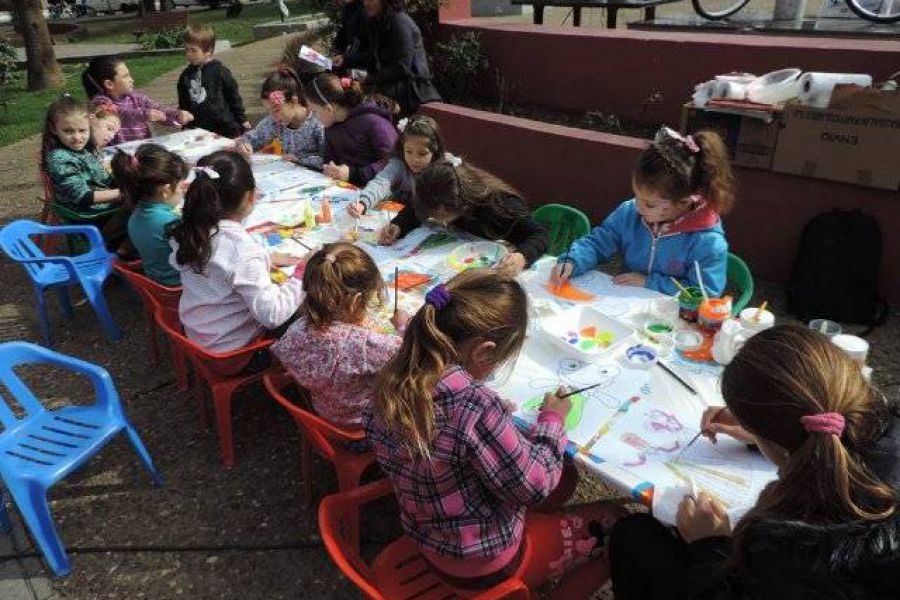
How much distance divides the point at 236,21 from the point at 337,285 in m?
21.5

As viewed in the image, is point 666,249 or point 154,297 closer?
point 666,249

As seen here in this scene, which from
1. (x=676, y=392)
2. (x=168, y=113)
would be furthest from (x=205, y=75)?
(x=676, y=392)

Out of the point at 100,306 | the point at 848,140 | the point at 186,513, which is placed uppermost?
the point at 848,140

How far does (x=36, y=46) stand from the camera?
11.7m

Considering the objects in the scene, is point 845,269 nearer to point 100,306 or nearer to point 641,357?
point 641,357

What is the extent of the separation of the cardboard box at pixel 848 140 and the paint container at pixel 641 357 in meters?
2.41

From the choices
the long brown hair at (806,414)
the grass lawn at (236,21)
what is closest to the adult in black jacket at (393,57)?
the long brown hair at (806,414)

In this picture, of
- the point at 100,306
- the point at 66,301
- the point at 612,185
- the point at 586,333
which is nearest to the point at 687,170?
the point at 586,333

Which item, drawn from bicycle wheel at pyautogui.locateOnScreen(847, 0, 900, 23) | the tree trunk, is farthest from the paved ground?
the tree trunk

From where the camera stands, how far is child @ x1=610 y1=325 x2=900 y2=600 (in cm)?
112

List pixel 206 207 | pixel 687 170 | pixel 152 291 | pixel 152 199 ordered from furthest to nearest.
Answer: pixel 152 199
pixel 152 291
pixel 206 207
pixel 687 170

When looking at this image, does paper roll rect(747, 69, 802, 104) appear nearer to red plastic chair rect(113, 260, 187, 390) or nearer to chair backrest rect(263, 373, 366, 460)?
chair backrest rect(263, 373, 366, 460)

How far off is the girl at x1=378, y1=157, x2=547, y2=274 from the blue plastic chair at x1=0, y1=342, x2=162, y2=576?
53.2 inches

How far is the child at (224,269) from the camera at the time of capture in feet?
8.52
